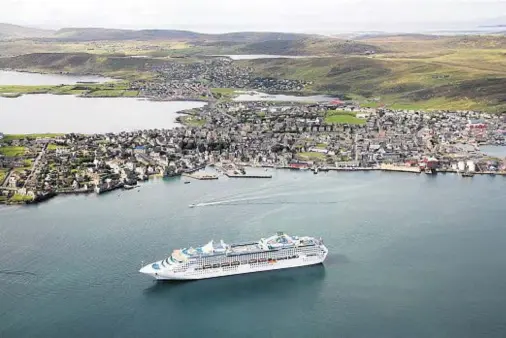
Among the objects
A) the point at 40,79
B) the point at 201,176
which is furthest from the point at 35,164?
the point at 40,79

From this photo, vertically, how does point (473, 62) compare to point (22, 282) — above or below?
above

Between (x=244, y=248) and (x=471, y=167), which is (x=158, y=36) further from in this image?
(x=244, y=248)

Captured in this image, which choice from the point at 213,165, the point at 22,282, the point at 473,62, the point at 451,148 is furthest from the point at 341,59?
the point at 22,282

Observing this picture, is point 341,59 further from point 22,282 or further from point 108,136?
point 22,282

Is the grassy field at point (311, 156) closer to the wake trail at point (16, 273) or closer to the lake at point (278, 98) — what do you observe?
the wake trail at point (16, 273)

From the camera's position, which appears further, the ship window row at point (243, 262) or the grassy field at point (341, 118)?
the grassy field at point (341, 118)

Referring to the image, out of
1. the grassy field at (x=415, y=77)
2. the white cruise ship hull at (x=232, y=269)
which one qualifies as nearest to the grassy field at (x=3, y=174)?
the white cruise ship hull at (x=232, y=269)
